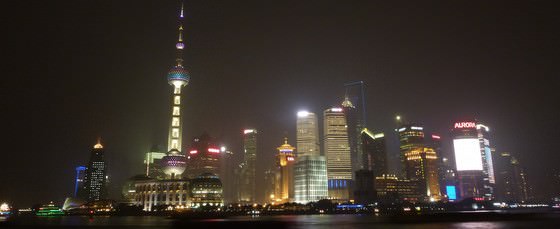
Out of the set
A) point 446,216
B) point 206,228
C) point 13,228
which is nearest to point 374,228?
point 206,228

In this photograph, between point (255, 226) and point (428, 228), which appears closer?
point (255, 226)

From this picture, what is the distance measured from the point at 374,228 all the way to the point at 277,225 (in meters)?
28.7

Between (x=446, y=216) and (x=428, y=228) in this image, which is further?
(x=446, y=216)

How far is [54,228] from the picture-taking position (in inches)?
3964

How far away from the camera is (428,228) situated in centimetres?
9044

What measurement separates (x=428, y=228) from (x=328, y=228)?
2059cm

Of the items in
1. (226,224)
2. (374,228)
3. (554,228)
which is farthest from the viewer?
(374,228)

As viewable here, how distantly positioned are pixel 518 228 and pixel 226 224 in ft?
196

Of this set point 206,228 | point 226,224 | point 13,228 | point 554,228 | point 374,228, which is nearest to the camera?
point 206,228

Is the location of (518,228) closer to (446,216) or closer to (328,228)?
(328,228)

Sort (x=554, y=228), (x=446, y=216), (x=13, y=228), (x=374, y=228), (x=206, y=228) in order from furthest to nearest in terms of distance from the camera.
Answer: (x=446, y=216)
(x=13, y=228)
(x=374, y=228)
(x=554, y=228)
(x=206, y=228)

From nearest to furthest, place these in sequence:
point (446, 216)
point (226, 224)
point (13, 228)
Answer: point (226, 224)
point (13, 228)
point (446, 216)

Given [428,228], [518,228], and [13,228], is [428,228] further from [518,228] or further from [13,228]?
[13,228]

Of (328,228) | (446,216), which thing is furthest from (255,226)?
(446,216)
